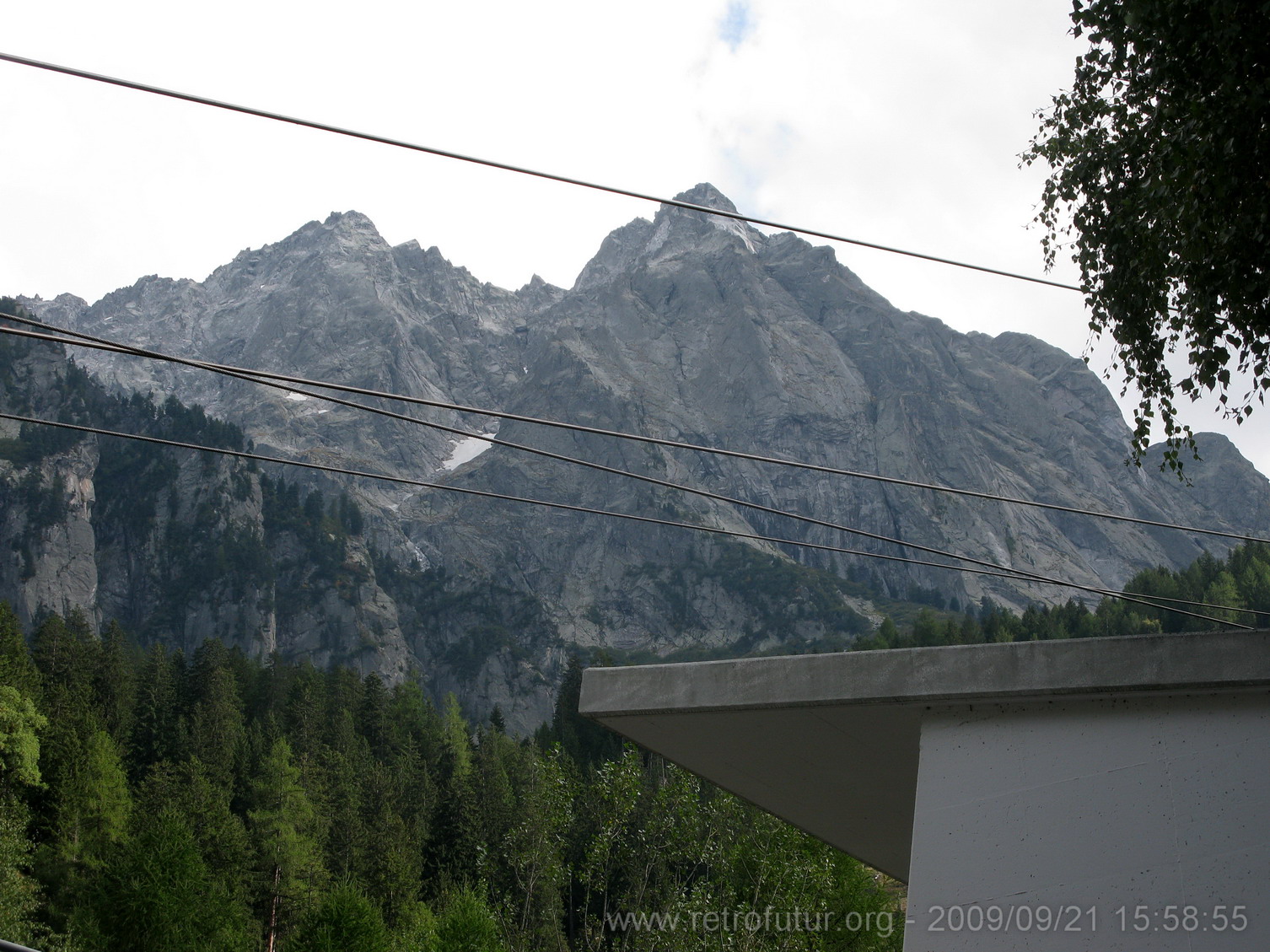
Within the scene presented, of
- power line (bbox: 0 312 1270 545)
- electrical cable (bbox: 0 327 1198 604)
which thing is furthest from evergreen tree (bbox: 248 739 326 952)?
electrical cable (bbox: 0 327 1198 604)

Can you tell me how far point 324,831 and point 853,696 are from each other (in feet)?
177

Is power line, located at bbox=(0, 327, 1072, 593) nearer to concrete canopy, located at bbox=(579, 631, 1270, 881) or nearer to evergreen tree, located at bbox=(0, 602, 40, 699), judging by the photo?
concrete canopy, located at bbox=(579, 631, 1270, 881)

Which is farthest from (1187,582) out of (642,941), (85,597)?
(85,597)

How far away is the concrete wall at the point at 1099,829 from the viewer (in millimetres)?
5516

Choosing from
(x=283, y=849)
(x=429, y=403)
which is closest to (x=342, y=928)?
(x=283, y=849)

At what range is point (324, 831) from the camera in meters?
55.7

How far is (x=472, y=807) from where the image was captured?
61.5 meters

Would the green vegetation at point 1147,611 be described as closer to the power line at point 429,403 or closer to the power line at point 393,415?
the power line at point 429,403

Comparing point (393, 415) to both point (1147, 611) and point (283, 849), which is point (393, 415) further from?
point (1147, 611)

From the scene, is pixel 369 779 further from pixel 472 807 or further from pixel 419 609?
pixel 419 609

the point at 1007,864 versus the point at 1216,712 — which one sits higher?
the point at 1216,712

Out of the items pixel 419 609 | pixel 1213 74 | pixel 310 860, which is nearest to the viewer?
pixel 1213 74

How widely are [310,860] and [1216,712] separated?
5145 cm

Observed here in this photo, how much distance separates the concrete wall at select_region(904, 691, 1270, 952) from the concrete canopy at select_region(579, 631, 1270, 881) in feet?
0.58
